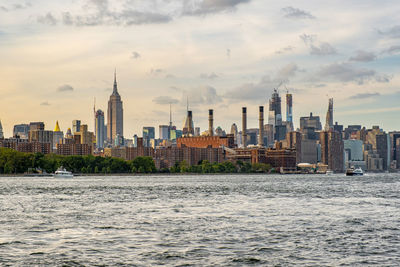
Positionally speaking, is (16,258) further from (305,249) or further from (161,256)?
(305,249)

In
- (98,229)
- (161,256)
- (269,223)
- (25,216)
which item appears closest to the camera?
(161,256)

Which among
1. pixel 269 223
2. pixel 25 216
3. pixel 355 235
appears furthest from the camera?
pixel 25 216

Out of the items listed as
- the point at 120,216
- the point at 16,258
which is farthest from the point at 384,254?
the point at 120,216

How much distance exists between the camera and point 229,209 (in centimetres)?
7600

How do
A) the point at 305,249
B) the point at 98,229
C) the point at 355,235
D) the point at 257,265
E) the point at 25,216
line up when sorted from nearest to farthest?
the point at 257,265 → the point at 305,249 → the point at 355,235 → the point at 98,229 → the point at 25,216

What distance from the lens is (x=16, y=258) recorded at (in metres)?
40.3

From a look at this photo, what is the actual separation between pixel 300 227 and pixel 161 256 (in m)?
19.3

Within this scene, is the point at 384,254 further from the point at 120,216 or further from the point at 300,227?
the point at 120,216

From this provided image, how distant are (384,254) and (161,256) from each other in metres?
15.0

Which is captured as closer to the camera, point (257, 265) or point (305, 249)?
point (257, 265)

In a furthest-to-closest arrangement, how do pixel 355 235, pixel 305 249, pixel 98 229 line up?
pixel 98 229
pixel 355 235
pixel 305 249

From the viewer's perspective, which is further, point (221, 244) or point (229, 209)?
point (229, 209)

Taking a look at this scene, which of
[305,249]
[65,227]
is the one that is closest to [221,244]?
[305,249]

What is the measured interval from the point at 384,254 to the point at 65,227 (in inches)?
1109
